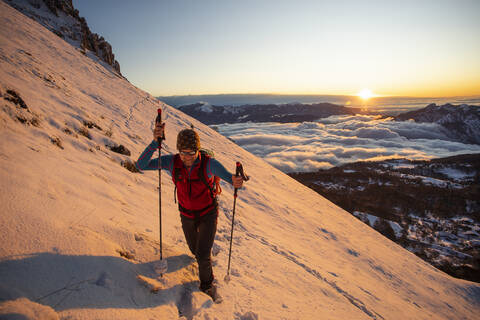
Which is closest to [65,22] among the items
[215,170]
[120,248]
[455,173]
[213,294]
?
[120,248]

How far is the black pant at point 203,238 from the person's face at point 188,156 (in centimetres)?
86

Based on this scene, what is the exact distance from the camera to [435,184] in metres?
131

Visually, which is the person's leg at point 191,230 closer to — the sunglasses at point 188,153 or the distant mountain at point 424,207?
the sunglasses at point 188,153

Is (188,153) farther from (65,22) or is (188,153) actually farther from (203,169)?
(65,22)

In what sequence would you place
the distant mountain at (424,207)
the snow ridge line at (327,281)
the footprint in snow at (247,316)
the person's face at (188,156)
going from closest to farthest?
the person's face at (188,156) < the footprint in snow at (247,316) < the snow ridge line at (327,281) < the distant mountain at (424,207)

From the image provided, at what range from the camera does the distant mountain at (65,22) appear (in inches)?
1082

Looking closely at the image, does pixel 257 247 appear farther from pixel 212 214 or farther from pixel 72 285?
pixel 72 285

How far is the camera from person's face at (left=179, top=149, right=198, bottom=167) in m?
3.09

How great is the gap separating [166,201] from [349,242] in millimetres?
10913

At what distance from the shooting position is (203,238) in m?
3.33

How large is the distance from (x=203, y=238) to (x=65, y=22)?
44.1 meters

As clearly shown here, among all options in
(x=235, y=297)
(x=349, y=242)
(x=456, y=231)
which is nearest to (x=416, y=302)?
(x=349, y=242)

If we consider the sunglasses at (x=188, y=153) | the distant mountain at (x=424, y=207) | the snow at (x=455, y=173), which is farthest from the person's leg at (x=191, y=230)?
the snow at (x=455, y=173)

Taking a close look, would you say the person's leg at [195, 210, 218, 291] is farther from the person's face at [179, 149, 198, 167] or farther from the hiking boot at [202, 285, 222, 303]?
the person's face at [179, 149, 198, 167]
